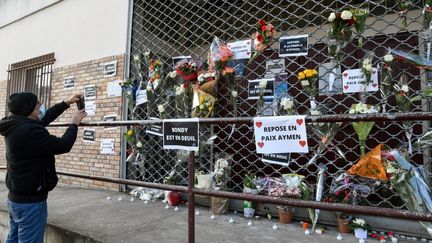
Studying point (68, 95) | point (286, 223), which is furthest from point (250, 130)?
point (68, 95)

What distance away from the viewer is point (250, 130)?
4.42 meters

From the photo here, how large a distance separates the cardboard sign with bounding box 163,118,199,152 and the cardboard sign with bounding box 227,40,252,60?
1.87 meters

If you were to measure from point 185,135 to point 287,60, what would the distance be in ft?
8.69

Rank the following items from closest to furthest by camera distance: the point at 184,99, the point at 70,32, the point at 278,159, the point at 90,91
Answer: the point at 278,159 → the point at 184,99 → the point at 90,91 → the point at 70,32

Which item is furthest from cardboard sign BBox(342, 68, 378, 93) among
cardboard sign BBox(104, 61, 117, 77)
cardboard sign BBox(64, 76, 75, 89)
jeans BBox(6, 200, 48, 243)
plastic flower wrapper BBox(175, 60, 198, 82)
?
cardboard sign BBox(64, 76, 75, 89)

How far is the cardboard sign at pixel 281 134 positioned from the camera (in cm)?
199

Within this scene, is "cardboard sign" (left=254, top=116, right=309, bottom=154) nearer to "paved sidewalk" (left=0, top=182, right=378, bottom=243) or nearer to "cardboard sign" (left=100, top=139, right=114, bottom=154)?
"paved sidewalk" (left=0, top=182, right=378, bottom=243)

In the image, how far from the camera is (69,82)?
20.0 feet

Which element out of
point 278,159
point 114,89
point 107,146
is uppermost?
point 114,89

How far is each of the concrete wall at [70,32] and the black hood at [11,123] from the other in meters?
3.03

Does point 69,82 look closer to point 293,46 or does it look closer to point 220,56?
point 220,56

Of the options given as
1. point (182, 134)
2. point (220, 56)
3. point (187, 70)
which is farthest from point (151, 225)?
point (220, 56)

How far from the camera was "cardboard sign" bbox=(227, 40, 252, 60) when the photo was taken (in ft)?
13.3

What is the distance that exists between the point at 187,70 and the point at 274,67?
1184mm
